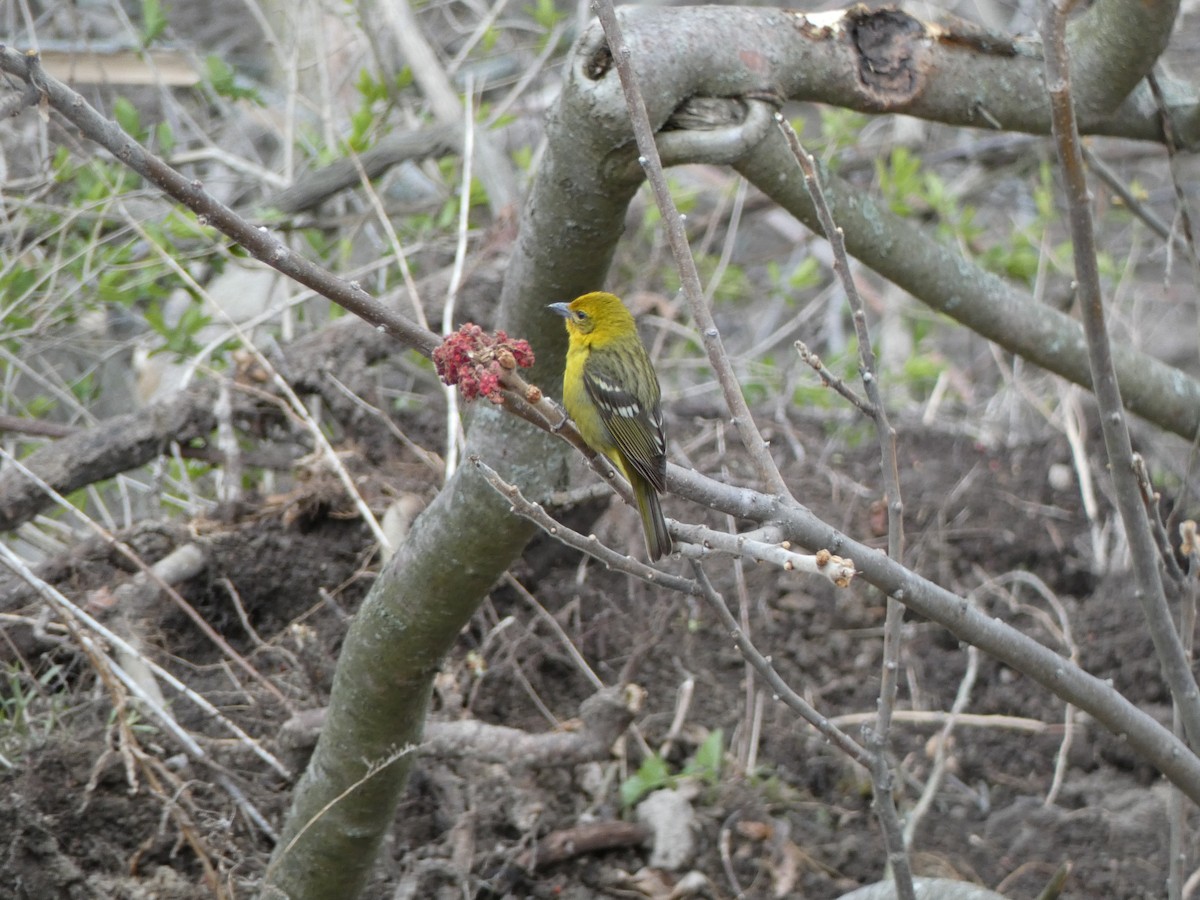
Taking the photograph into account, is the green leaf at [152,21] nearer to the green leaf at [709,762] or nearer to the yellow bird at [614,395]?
the yellow bird at [614,395]

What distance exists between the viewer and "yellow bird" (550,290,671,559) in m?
3.24

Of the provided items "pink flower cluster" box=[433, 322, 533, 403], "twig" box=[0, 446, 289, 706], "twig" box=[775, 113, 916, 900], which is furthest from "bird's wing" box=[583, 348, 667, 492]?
"pink flower cluster" box=[433, 322, 533, 403]

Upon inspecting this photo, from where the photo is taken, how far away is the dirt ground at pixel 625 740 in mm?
3457

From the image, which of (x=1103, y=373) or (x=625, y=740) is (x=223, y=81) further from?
(x=1103, y=373)

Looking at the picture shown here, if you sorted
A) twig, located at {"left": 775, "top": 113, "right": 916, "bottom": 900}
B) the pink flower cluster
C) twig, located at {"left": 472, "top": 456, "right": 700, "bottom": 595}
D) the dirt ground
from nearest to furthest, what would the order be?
1. the pink flower cluster
2. twig, located at {"left": 472, "top": 456, "right": 700, "bottom": 595}
3. twig, located at {"left": 775, "top": 113, "right": 916, "bottom": 900}
4. the dirt ground

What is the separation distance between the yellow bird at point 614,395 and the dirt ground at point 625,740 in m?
0.83

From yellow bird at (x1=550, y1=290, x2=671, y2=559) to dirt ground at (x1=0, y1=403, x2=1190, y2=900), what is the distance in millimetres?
827

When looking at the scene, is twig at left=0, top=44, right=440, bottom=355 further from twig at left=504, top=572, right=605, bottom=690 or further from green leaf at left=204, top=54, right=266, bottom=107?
green leaf at left=204, top=54, right=266, bottom=107

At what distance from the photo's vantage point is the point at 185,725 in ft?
12.2

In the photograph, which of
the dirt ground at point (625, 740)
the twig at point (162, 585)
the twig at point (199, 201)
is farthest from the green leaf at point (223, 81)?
the twig at point (199, 201)

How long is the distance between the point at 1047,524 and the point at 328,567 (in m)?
3.00

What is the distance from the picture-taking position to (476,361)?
1.82 m

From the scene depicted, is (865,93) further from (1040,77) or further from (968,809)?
(968,809)

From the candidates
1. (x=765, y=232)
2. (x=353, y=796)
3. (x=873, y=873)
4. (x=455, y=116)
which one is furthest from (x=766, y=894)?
(x=765, y=232)
